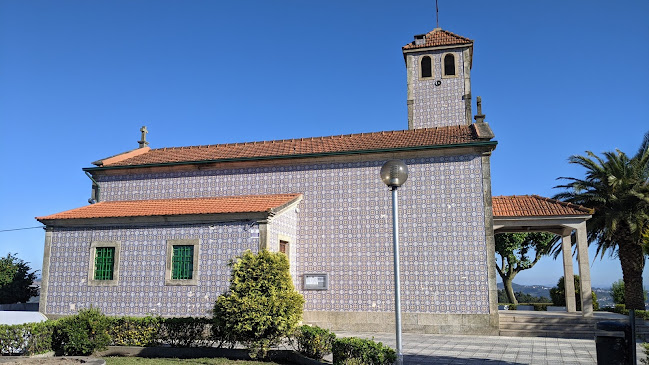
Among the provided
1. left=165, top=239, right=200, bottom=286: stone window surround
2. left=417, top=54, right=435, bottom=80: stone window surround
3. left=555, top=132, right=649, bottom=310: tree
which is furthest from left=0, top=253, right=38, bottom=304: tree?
left=555, top=132, right=649, bottom=310: tree

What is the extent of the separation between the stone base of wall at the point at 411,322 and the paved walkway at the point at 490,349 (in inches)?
14.7

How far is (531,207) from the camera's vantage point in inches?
734

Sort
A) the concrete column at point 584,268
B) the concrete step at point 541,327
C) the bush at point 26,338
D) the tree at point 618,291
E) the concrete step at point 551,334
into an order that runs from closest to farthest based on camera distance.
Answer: the bush at point 26,338, the concrete step at point 551,334, the concrete step at point 541,327, the concrete column at point 584,268, the tree at point 618,291

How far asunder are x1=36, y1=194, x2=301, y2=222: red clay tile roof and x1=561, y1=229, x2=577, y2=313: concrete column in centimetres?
1162

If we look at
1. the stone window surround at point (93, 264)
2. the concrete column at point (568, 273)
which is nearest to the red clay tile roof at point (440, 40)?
the concrete column at point (568, 273)

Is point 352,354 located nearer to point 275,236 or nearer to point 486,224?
point 275,236

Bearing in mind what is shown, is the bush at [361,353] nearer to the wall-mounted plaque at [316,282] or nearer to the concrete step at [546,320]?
the wall-mounted plaque at [316,282]

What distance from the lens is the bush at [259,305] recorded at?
11531 millimetres

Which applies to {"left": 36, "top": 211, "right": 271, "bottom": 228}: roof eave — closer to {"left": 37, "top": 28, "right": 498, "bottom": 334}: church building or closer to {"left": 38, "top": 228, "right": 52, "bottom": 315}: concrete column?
{"left": 37, "top": 28, "right": 498, "bottom": 334}: church building

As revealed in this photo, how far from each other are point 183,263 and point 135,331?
335 centimetres

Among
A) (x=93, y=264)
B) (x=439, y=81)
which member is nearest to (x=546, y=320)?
(x=439, y=81)

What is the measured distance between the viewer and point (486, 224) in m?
16.5

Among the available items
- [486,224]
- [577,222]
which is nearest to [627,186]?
[577,222]

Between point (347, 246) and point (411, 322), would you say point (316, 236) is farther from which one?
point (411, 322)
